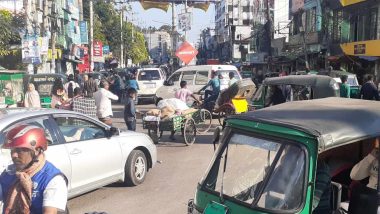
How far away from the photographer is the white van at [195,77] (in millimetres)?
17781

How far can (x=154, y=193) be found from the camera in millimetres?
7332

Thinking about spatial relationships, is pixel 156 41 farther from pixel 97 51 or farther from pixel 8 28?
pixel 8 28

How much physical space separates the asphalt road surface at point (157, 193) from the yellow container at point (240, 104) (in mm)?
3646

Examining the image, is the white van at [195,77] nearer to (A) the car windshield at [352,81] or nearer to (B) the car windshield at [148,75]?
(B) the car windshield at [148,75]

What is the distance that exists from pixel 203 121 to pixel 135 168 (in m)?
4.62

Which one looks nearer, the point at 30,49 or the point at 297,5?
the point at 30,49

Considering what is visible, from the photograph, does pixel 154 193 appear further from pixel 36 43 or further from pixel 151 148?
pixel 36 43

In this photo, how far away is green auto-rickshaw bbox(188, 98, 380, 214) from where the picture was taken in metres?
3.36

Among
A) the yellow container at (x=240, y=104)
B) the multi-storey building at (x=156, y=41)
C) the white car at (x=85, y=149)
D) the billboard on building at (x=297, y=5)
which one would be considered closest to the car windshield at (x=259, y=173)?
the white car at (x=85, y=149)

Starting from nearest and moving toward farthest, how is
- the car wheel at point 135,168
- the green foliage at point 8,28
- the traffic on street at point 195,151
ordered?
1. the traffic on street at point 195,151
2. the car wheel at point 135,168
3. the green foliage at point 8,28

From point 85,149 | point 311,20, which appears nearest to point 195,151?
point 85,149

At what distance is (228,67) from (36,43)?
7.45 meters

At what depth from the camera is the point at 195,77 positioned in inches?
712

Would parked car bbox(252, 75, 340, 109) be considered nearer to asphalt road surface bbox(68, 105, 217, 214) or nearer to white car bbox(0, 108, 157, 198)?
asphalt road surface bbox(68, 105, 217, 214)
